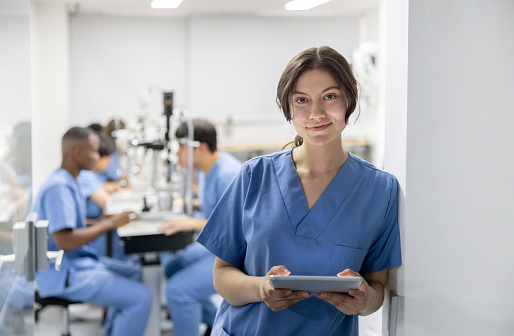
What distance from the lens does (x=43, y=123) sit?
15.0 feet

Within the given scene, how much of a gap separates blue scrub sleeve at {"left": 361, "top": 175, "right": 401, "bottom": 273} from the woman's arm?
206 mm

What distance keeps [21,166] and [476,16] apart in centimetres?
99

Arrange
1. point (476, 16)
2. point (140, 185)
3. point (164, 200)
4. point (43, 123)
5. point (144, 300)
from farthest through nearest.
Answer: point (43, 123)
point (140, 185)
point (164, 200)
point (144, 300)
point (476, 16)

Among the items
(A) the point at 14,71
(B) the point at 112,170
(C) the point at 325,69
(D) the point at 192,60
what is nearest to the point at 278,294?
(C) the point at 325,69

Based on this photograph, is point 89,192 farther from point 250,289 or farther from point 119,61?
point 119,61

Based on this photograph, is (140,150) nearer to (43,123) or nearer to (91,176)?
(91,176)

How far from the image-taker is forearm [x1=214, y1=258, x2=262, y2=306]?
1188mm

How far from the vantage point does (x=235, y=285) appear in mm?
1230

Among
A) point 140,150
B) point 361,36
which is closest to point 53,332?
point 140,150

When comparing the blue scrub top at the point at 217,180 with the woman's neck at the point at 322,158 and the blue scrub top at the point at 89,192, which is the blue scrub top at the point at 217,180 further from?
the woman's neck at the point at 322,158

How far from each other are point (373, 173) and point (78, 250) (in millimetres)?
1607

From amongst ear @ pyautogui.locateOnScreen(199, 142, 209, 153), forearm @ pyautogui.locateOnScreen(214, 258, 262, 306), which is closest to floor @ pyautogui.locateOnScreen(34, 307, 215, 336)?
ear @ pyautogui.locateOnScreen(199, 142, 209, 153)

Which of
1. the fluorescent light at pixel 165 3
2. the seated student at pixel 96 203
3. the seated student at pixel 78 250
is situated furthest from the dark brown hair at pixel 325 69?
the seated student at pixel 96 203

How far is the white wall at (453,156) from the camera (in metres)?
1.16
